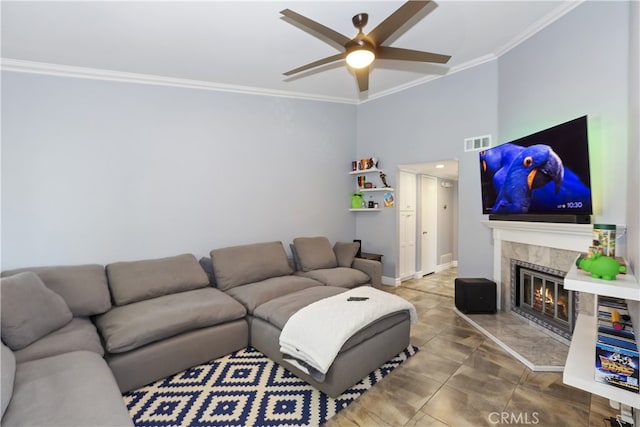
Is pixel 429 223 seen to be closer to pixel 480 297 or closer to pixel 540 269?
pixel 480 297

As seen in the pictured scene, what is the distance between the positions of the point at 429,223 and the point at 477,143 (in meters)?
2.24

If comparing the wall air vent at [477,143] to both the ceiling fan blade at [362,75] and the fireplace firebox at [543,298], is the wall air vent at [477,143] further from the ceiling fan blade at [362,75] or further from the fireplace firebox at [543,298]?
the ceiling fan blade at [362,75]

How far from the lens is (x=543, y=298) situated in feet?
10.1

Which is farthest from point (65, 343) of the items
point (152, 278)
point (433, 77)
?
point (433, 77)

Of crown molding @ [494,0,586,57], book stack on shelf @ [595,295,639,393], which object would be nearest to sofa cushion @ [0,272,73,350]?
book stack on shelf @ [595,295,639,393]

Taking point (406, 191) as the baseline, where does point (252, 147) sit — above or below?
above

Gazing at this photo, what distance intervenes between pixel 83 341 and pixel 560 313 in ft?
13.7

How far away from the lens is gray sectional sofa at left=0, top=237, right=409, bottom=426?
4.86 ft

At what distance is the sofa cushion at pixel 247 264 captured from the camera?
11.1 feet

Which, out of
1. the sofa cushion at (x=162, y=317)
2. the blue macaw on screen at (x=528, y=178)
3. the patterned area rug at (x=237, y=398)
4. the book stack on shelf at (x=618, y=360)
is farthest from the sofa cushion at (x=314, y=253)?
the book stack on shelf at (x=618, y=360)

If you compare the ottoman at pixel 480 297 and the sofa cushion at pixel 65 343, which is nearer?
the sofa cushion at pixel 65 343

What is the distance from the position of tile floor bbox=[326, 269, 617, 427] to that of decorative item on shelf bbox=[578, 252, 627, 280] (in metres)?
1.13

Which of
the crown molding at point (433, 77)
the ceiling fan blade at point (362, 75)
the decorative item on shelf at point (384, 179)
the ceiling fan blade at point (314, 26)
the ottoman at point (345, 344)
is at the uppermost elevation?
the crown molding at point (433, 77)

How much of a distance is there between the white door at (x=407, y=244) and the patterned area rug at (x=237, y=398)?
103 inches
